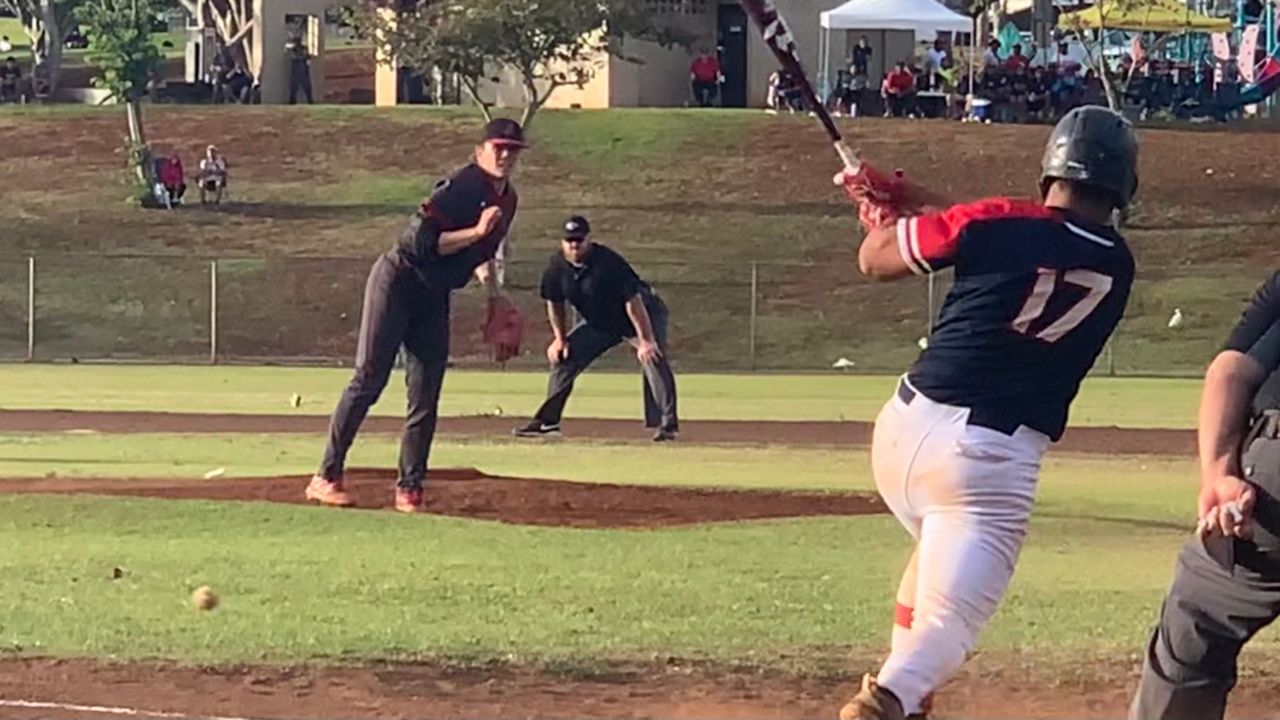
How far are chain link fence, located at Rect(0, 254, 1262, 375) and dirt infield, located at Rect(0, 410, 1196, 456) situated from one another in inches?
447

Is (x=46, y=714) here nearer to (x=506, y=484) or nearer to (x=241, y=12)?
(x=506, y=484)

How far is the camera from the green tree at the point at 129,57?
49344 millimetres

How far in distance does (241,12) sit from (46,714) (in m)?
57.7

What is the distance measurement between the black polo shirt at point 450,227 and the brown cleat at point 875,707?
6.68 m

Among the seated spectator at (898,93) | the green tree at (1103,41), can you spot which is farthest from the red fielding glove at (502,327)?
the seated spectator at (898,93)

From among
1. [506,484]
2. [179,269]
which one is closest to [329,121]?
[179,269]

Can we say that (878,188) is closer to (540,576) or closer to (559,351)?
(540,576)

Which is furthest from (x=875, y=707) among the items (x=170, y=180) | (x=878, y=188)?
(x=170, y=180)

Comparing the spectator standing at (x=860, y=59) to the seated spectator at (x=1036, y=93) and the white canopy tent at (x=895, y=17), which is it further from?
the white canopy tent at (x=895, y=17)

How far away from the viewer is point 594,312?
63.6ft

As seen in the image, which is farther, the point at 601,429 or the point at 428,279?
the point at 601,429

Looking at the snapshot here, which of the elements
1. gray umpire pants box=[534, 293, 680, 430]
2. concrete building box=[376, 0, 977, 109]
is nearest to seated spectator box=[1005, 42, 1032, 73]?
concrete building box=[376, 0, 977, 109]

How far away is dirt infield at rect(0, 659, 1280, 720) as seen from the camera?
8000mm

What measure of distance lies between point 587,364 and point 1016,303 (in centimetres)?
1342
